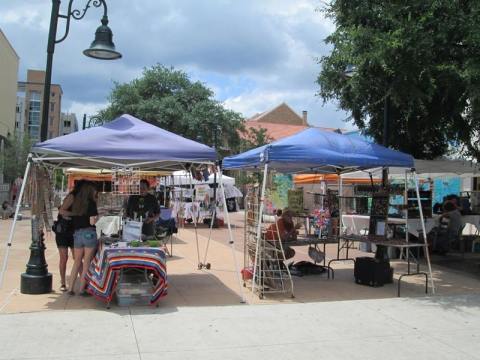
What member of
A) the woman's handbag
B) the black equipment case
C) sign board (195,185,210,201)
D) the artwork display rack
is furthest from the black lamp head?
sign board (195,185,210,201)

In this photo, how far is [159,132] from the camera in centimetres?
821

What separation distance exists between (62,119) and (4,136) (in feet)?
274

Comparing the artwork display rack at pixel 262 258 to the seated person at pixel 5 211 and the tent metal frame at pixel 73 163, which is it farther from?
the seated person at pixel 5 211

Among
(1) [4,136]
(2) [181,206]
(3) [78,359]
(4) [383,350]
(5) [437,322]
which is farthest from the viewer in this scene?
(1) [4,136]

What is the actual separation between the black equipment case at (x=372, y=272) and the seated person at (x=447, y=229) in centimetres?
473

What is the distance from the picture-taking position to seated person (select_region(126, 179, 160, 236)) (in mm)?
9719

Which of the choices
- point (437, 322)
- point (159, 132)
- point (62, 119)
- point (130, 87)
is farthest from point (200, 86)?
point (62, 119)

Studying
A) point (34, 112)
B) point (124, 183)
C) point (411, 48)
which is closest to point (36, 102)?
point (34, 112)

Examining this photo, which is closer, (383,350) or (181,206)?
(383,350)

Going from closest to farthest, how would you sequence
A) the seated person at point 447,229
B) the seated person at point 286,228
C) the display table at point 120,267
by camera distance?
1. the display table at point 120,267
2. the seated person at point 286,228
3. the seated person at point 447,229

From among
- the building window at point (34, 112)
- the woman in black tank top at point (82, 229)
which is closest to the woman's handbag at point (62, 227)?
the woman in black tank top at point (82, 229)

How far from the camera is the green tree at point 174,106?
28984 millimetres

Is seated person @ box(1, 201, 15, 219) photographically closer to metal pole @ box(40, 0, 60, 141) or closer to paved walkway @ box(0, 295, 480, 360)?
metal pole @ box(40, 0, 60, 141)

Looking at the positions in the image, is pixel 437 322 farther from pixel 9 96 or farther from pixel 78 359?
pixel 9 96
